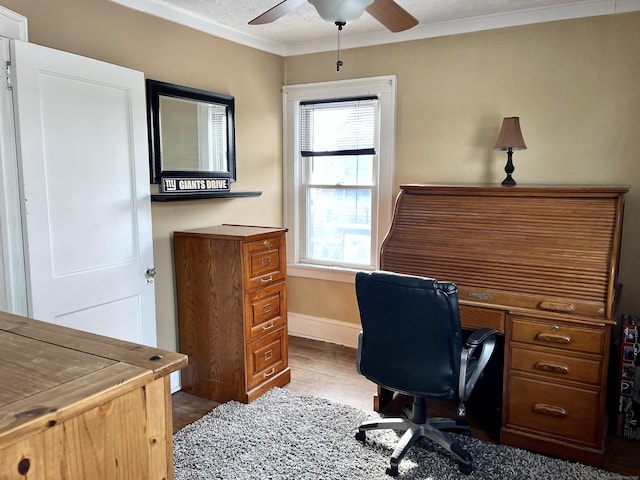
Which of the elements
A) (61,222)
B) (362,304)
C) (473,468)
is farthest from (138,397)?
(473,468)

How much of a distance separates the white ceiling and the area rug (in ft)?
8.07

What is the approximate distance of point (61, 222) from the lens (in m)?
2.33

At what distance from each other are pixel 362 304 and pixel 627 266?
1.81m

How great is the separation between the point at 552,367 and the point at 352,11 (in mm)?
1914

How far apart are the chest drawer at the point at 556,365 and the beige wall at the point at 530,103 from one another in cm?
91

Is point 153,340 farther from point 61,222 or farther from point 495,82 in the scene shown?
point 495,82

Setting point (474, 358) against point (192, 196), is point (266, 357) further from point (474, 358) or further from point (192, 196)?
point (474, 358)

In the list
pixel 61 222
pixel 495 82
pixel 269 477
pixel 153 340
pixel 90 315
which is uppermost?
pixel 495 82

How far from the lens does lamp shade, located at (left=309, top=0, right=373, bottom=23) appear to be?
6.07ft

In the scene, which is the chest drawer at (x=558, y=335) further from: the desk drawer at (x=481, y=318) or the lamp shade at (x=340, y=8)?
the lamp shade at (x=340, y=8)

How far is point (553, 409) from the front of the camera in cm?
240

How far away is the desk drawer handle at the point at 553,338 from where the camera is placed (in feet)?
7.70

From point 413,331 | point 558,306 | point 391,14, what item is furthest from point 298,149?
point 558,306

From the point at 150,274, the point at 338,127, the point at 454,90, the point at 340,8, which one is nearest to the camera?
the point at 340,8
